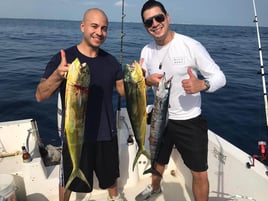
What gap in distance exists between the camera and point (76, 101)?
7.45 ft

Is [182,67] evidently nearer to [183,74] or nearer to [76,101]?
[183,74]

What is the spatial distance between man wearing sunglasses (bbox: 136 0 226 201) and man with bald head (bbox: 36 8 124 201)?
48 cm

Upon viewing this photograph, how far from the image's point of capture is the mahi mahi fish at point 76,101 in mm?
2145

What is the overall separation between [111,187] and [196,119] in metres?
1.47

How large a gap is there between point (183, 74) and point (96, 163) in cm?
153

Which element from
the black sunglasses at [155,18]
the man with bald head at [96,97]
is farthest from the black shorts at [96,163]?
the black sunglasses at [155,18]

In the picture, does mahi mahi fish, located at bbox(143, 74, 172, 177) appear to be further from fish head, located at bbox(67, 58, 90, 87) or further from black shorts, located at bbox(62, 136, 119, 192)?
fish head, located at bbox(67, 58, 90, 87)

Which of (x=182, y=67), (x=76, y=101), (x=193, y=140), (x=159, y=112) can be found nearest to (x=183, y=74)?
(x=182, y=67)

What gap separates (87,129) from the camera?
121 inches

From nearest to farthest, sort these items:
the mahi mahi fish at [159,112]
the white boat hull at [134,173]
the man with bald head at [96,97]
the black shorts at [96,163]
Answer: the mahi mahi fish at [159,112] < the man with bald head at [96,97] < the black shorts at [96,163] < the white boat hull at [134,173]

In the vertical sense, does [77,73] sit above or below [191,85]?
above

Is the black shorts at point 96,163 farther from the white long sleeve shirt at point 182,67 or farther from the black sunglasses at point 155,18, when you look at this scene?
the black sunglasses at point 155,18

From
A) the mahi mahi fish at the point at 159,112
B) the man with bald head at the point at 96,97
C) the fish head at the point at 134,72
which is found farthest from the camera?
the man with bald head at the point at 96,97

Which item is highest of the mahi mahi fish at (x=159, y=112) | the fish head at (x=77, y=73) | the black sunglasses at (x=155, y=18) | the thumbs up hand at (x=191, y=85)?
the black sunglasses at (x=155, y=18)
